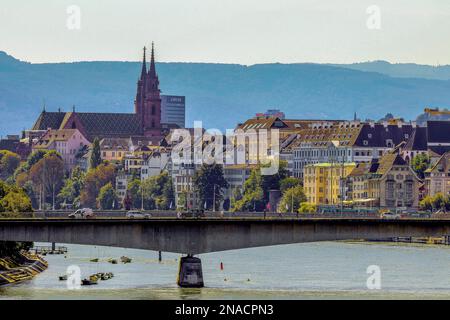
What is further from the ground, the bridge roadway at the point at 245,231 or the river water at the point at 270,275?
the bridge roadway at the point at 245,231

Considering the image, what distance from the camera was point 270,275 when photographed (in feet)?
412

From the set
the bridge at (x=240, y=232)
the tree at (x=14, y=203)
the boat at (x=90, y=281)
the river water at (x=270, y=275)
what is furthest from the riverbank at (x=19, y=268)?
the bridge at (x=240, y=232)

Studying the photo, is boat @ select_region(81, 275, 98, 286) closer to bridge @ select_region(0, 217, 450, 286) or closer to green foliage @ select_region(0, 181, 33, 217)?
bridge @ select_region(0, 217, 450, 286)

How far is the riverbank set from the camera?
4594 inches

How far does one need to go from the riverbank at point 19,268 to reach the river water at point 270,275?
1110 millimetres

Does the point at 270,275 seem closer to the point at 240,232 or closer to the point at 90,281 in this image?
the point at 90,281

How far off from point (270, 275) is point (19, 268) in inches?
606

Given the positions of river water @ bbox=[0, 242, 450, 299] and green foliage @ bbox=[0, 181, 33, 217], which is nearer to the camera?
A: river water @ bbox=[0, 242, 450, 299]

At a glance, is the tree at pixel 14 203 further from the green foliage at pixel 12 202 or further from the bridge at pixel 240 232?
the bridge at pixel 240 232

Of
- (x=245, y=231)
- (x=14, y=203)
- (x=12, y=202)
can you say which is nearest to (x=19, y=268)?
(x=12, y=202)

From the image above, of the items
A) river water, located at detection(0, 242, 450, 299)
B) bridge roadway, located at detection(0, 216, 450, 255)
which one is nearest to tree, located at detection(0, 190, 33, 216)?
river water, located at detection(0, 242, 450, 299)

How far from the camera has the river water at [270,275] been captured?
104 m

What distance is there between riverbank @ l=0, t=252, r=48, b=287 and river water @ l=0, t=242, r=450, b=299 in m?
1.11
